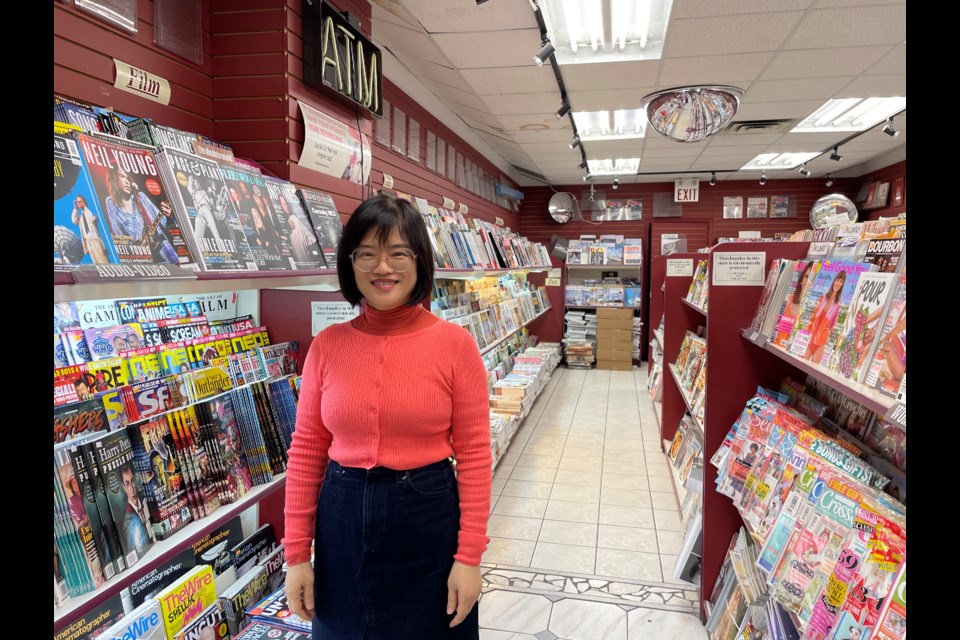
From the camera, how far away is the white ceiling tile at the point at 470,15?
10.7 ft

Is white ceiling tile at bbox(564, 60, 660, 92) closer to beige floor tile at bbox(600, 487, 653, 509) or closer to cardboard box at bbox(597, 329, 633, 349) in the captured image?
beige floor tile at bbox(600, 487, 653, 509)

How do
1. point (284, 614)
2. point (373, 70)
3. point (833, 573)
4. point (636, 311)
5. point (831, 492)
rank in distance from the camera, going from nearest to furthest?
point (833, 573)
point (831, 492)
point (284, 614)
point (373, 70)
point (636, 311)

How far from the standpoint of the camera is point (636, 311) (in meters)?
9.74

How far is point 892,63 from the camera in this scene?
13.8 ft

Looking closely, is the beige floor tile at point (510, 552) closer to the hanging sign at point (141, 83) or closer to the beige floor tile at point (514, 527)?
the beige floor tile at point (514, 527)

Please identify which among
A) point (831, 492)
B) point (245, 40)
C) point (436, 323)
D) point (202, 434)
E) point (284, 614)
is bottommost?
point (284, 614)

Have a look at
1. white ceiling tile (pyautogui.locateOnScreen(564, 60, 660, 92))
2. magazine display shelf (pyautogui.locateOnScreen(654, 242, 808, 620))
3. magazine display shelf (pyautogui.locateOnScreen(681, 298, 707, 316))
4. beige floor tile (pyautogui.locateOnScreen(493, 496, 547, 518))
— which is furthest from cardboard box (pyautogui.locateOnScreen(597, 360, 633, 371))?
magazine display shelf (pyautogui.locateOnScreen(654, 242, 808, 620))

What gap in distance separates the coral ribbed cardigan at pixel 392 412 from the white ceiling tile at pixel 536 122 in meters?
4.75

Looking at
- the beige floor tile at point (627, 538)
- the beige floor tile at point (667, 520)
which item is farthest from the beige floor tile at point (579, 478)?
the beige floor tile at point (627, 538)

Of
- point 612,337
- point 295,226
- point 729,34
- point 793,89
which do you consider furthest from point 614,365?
point 295,226

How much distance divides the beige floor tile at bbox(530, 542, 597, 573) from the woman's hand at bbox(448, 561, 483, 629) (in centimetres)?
177
